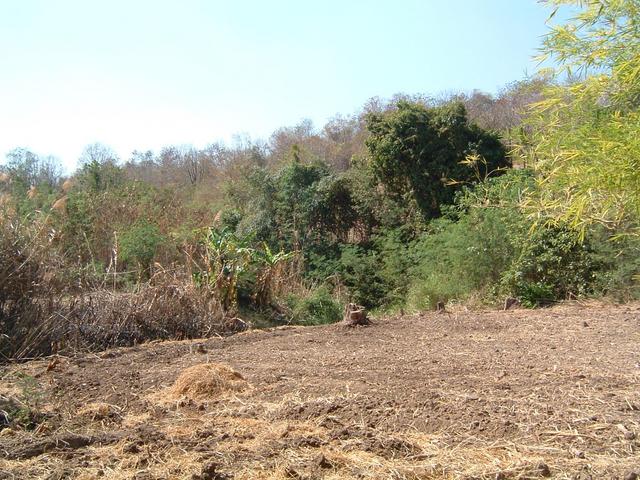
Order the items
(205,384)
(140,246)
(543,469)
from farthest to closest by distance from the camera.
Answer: (140,246) → (205,384) → (543,469)

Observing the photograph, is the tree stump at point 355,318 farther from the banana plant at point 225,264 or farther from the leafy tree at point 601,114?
the leafy tree at point 601,114

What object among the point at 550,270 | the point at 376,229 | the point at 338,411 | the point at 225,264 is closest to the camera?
the point at 338,411

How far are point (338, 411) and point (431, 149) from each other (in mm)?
13246

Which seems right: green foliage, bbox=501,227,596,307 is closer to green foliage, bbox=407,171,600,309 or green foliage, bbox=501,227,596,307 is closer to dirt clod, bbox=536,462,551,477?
green foliage, bbox=407,171,600,309

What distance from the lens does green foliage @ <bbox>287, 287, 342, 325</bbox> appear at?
12805 mm

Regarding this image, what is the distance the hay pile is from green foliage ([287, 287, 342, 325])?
6714 millimetres

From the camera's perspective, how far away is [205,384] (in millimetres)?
5652

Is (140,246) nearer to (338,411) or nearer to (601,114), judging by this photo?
(338,411)

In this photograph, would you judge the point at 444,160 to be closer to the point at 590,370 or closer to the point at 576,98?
the point at 590,370

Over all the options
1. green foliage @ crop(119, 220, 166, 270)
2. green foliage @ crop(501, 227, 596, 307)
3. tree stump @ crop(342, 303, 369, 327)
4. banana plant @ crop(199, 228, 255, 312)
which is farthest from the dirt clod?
green foliage @ crop(119, 220, 166, 270)

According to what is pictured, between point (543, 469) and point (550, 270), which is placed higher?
point (550, 270)

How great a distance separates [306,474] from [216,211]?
745 inches

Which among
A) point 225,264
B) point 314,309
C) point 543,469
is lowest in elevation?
point 543,469

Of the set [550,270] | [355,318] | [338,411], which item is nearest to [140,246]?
[355,318]
